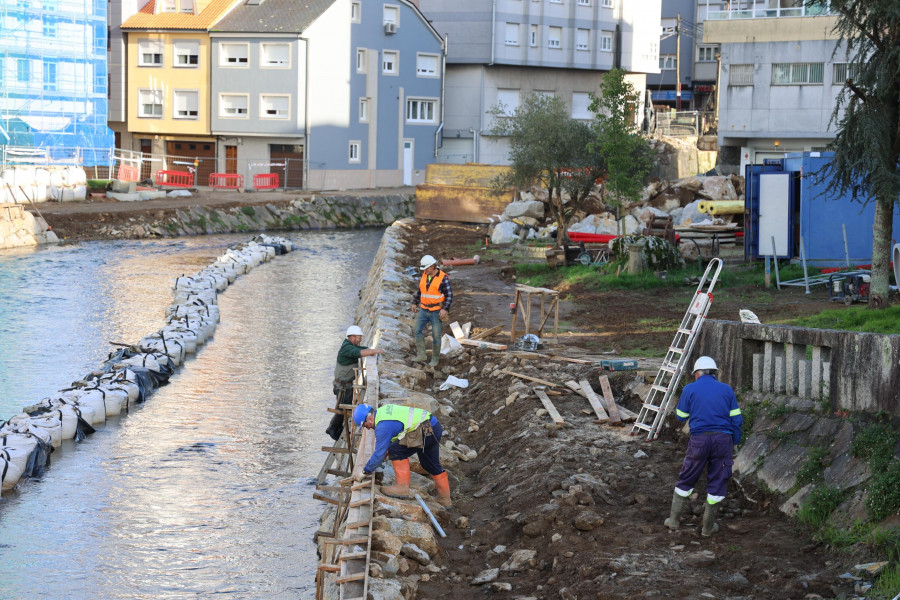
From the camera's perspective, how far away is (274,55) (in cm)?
5466

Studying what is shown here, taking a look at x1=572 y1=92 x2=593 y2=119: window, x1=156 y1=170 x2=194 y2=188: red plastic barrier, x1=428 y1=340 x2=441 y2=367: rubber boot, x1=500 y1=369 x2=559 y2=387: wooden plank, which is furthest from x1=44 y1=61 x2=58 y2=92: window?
x1=500 y1=369 x2=559 y2=387: wooden plank

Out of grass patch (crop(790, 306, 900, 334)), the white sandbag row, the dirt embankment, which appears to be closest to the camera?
the dirt embankment

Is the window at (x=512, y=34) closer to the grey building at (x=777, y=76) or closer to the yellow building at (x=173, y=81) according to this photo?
the yellow building at (x=173, y=81)

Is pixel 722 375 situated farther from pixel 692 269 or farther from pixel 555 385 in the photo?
pixel 692 269

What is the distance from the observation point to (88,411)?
1628cm

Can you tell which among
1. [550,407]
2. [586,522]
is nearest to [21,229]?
[550,407]

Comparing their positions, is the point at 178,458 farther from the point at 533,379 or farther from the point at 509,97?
the point at 509,97

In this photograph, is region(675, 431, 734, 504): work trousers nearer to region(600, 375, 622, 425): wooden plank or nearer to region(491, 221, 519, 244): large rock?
region(600, 375, 622, 425): wooden plank

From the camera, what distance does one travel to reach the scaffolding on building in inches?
1814

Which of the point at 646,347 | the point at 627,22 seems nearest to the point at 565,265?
the point at 646,347

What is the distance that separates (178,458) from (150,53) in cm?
4647

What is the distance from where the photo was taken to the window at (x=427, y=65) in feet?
199

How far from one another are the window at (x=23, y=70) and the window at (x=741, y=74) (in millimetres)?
30505

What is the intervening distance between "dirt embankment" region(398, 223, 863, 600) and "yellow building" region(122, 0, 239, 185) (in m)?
43.3
